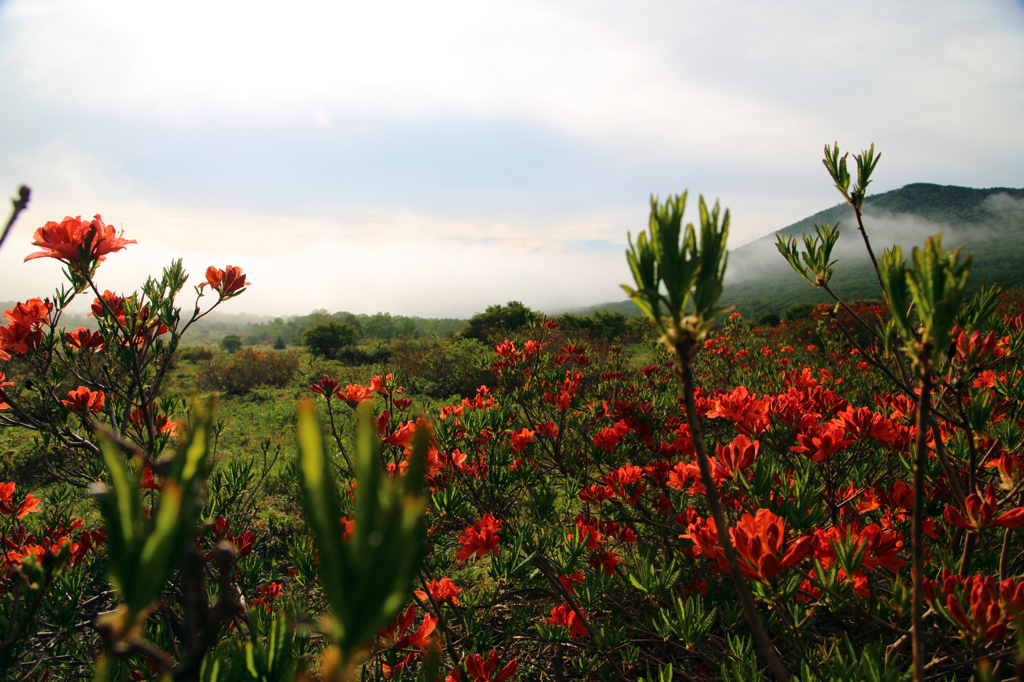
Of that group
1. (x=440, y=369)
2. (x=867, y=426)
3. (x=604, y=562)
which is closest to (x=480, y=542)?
(x=604, y=562)

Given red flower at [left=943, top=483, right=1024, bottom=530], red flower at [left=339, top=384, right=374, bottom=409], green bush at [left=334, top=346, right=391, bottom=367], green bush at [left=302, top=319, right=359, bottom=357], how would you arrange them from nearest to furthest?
1. red flower at [left=943, top=483, right=1024, bottom=530]
2. red flower at [left=339, top=384, right=374, bottom=409]
3. green bush at [left=334, top=346, right=391, bottom=367]
4. green bush at [left=302, top=319, right=359, bottom=357]

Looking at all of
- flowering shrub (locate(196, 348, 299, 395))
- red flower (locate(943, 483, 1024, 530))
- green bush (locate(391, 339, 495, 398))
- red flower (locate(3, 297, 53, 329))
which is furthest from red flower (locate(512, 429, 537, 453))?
flowering shrub (locate(196, 348, 299, 395))

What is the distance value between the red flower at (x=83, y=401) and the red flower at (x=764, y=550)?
2499 millimetres

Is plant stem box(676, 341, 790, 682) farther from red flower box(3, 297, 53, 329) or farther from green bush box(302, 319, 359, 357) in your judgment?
green bush box(302, 319, 359, 357)

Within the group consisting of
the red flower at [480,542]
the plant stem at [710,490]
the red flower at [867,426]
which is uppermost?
the plant stem at [710,490]

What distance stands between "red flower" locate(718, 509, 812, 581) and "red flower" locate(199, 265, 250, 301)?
2.40 m

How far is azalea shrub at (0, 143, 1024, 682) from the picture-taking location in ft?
1.04

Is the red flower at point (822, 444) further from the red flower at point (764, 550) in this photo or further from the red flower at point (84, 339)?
→ the red flower at point (84, 339)

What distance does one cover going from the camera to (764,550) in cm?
87

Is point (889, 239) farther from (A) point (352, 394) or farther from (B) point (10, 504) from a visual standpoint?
(B) point (10, 504)

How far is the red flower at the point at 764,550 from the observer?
0.84m

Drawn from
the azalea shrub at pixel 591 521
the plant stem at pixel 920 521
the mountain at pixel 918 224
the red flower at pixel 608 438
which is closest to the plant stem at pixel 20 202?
the azalea shrub at pixel 591 521

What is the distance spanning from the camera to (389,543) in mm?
269

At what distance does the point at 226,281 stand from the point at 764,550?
2.52 meters
